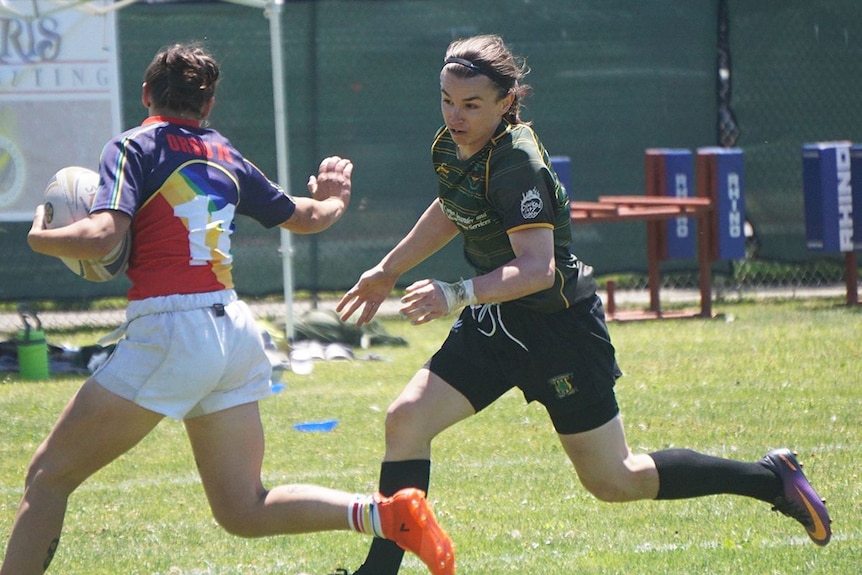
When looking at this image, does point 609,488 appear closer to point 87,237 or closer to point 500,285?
point 500,285

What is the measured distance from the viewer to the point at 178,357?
12.8 feet

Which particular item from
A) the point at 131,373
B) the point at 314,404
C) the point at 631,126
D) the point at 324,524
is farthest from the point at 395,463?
the point at 631,126

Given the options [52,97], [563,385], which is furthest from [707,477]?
[52,97]

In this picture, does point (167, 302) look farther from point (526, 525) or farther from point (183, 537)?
point (526, 525)

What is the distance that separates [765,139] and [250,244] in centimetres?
480

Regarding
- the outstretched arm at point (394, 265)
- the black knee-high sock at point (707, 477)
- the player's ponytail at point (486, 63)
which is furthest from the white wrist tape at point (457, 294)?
the black knee-high sock at point (707, 477)

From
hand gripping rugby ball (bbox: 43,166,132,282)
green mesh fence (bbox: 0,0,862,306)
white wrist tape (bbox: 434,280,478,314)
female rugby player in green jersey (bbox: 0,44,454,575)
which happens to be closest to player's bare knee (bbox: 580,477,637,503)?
female rugby player in green jersey (bbox: 0,44,454,575)

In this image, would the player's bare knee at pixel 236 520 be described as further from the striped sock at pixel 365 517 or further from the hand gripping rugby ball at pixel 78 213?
the hand gripping rugby ball at pixel 78 213

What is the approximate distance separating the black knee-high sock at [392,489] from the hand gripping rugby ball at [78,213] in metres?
1.06

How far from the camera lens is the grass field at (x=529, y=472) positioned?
484cm

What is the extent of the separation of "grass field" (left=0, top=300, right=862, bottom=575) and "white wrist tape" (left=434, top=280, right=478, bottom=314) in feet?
3.89

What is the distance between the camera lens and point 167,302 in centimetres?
391

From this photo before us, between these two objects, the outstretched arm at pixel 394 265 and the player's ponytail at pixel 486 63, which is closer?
the player's ponytail at pixel 486 63

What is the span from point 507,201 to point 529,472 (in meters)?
2.34
